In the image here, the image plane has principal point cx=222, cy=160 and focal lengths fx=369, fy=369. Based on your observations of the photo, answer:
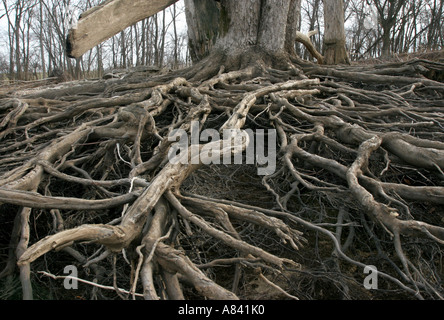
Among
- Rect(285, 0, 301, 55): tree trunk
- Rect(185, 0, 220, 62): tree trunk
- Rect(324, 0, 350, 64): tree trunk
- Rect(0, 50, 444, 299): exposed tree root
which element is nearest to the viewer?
Rect(0, 50, 444, 299): exposed tree root

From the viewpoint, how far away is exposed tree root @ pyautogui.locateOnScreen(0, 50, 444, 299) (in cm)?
202

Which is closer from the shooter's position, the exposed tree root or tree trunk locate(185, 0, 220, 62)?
the exposed tree root

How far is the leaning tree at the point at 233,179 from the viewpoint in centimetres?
204

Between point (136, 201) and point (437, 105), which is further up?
point (437, 105)

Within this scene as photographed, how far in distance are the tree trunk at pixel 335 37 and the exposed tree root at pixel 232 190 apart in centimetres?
233

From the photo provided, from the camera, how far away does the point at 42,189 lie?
2943 millimetres

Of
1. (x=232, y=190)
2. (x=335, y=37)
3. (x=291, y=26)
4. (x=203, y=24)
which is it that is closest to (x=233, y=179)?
(x=232, y=190)

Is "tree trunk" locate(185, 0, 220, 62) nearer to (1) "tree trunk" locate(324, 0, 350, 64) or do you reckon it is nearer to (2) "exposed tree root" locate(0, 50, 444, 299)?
(2) "exposed tree root" locate(0, 50, 444, 299)

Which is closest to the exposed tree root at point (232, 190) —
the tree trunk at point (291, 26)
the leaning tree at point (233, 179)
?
the leaning tree at point (233, 179)

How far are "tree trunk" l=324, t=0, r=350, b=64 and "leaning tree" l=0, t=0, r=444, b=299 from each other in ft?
7.13

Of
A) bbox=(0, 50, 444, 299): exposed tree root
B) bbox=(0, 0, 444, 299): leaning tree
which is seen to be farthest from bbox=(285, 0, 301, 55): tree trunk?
bbox=(0, 50, 444, 299): exposed tree root
